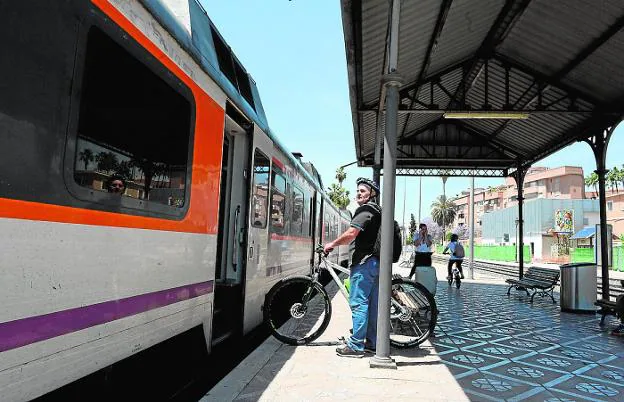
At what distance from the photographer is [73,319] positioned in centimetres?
212

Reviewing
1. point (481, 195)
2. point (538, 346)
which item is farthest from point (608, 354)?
point (481, 195)

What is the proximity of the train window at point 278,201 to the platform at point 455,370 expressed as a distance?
1594mm

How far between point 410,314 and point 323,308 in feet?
3.44

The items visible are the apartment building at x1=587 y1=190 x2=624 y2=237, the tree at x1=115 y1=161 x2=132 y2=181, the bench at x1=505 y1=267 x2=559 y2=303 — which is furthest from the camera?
the apartment building at x1=587 y1=190 x2=624 y2=237

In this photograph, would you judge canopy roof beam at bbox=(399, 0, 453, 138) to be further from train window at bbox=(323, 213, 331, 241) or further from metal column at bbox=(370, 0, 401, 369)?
train window at bbox=(323, 213, 331, 241)

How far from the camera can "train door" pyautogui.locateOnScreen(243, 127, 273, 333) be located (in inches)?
198

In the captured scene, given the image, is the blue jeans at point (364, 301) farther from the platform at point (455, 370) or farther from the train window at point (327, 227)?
the train window at point (327, 227)

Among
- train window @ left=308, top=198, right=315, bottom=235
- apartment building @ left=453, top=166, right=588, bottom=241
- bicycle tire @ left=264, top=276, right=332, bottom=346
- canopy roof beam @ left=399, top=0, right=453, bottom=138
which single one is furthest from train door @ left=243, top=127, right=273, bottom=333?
apartment building @ left=453, top=166, right=588, bottom=241

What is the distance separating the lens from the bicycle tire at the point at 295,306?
5387mm

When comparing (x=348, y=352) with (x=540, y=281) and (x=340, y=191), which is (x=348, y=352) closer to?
(x=540, y=281)

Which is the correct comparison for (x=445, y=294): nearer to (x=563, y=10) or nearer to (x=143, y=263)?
(x=563, y=10)

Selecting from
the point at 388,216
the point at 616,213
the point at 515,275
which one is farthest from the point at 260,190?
the point at 616,213

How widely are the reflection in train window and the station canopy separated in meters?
3.09

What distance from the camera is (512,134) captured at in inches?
567
